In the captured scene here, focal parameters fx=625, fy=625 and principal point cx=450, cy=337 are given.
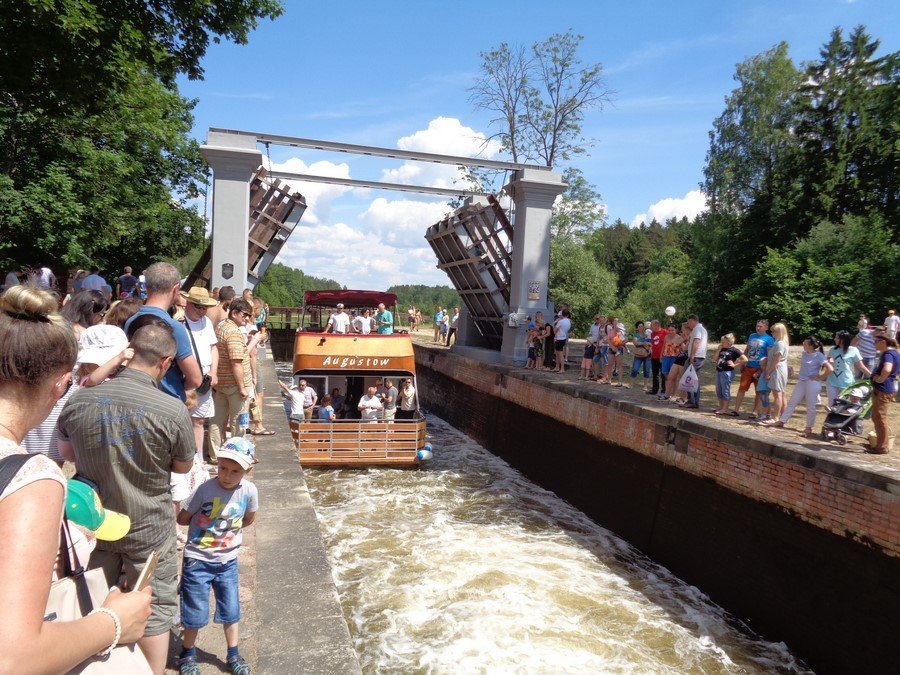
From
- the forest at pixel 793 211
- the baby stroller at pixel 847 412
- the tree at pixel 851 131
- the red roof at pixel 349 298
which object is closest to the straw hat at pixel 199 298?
the baby stroller at pixel 847 412

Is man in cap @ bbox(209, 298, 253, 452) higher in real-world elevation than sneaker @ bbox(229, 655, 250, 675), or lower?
higher

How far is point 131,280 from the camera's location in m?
12.6

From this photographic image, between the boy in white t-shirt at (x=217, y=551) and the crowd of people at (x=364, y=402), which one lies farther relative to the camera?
the crowd of people at (x=364, y=402)

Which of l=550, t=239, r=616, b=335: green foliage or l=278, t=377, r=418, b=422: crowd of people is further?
l=550, t=239, r=616, b=335: green foliage

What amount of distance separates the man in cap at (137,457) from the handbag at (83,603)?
3.29 ft

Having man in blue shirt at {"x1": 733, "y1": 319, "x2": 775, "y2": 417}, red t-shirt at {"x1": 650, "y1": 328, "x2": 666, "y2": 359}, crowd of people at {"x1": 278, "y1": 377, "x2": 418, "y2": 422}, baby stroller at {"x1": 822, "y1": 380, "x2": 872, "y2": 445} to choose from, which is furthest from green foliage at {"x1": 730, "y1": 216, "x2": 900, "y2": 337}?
crowd of people at {"x1": 278, "y1": 377, "x2": 418, "y2": 422}

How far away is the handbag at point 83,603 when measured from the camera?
125 centimetres

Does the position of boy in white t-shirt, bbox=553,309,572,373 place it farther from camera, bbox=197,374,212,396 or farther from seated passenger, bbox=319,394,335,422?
camera, bbox=197,374,212,396

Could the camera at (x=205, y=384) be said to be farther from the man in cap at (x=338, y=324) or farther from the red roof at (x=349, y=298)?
the red roof at (x=349, y=298)

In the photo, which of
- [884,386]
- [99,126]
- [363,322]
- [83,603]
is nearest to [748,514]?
[884,386]

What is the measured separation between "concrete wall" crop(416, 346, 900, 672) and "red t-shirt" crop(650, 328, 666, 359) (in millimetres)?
1146

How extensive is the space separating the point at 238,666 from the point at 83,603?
175cm

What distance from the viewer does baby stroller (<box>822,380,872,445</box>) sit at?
22.5 ft

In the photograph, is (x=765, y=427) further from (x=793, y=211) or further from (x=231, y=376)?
(x=793, y=211)
